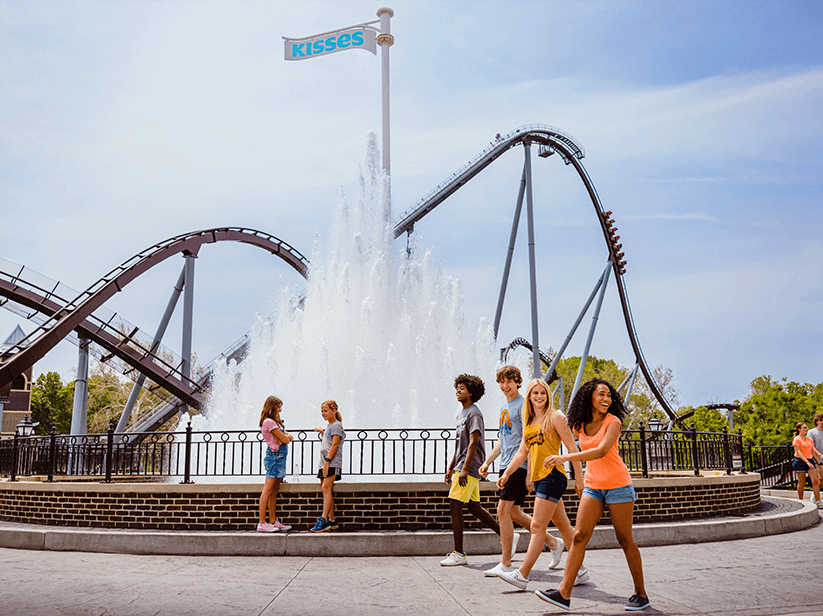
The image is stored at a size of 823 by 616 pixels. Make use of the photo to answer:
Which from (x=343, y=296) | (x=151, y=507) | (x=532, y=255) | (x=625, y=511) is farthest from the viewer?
(x=532, y=255)

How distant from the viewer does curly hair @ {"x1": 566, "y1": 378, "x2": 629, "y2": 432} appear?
15.5 ft

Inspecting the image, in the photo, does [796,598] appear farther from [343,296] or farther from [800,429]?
[343,296]

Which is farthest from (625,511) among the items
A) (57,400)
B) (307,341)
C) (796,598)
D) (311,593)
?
(57,400)

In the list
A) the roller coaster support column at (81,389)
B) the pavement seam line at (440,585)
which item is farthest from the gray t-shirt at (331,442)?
the roller coaster support column at (81,389)

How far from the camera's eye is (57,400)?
60.0 m

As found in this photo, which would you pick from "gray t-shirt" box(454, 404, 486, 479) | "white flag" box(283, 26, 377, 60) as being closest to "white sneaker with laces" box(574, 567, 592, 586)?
"gray t-shirt" box(454, 404, 486, 479)

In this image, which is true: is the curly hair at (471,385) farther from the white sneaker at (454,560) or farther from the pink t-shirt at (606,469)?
the pink t-shirt at (606,469)

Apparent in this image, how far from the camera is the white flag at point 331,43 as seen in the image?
2277 cm

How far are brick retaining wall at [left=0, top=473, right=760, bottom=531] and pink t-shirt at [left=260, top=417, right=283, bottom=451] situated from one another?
0.55 meters

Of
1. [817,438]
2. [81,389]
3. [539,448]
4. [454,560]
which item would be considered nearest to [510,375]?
[539,448]

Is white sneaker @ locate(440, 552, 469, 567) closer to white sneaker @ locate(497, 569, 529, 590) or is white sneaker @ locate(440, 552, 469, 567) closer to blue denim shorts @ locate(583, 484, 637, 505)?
white sneaker @ locate(497, 569, 529, 590)

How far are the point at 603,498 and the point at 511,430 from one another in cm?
134

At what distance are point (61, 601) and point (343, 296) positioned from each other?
11.5 metres

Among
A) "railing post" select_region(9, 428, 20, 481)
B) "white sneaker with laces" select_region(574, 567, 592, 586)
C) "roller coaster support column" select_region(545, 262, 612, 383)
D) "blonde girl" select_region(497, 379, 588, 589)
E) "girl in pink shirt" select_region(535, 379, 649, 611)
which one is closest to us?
"girl in pink shirt" select_region(535, 379, 649, 611)
